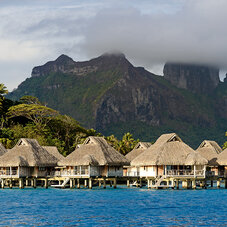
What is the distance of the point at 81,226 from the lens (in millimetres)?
27281

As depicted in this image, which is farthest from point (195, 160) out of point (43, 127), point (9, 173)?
point (43, 127)

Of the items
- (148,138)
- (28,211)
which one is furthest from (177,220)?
(148,138)

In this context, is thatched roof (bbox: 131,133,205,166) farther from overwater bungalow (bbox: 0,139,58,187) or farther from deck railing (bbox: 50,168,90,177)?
overwater bungalow (bbox: 0,139,58,187)

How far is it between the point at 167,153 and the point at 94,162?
7.69m

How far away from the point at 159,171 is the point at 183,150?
346 centimetres

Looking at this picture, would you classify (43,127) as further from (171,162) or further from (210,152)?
(171,162)

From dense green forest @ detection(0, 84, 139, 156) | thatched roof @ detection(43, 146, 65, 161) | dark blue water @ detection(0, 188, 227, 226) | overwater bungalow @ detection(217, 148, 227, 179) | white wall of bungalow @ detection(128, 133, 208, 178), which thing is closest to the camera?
dark blue water @ detection(0, 188, 227, 226)

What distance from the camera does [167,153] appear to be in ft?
177

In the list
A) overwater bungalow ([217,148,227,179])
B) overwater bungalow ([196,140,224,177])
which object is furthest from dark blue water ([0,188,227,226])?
overwater bungalow ([196,140,224,177])

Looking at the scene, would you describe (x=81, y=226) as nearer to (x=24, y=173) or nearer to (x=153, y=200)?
(x=153, y=200)

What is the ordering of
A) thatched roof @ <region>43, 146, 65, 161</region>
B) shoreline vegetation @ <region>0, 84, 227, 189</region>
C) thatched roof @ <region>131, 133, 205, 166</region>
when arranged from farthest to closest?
thatched roof @ <region>43, 146, 65, 161</region>, shoreline vegetation @ <region>0, 84, 227, 189</region>, thatched roof @ <region>131, 133, 205, 166</region>

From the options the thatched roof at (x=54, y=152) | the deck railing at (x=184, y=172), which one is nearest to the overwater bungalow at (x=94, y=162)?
the thatched roof at (x=54, y=152)

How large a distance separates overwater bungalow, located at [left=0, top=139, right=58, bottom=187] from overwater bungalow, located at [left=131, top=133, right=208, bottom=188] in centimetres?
1052

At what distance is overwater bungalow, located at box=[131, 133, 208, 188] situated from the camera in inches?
2061
